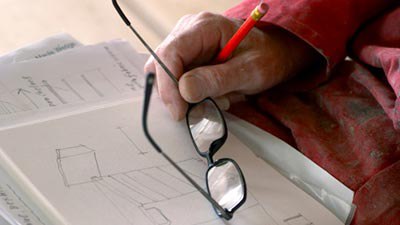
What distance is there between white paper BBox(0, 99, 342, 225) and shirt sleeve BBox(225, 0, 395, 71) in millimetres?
137

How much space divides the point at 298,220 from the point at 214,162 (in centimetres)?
8

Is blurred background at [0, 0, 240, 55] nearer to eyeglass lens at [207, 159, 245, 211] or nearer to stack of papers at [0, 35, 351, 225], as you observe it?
stack of papers at [0, 35, 351, 225]

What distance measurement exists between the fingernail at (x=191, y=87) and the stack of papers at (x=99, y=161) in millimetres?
38

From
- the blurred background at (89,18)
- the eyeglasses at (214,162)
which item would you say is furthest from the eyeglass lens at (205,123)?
the blurred background at (89,18)

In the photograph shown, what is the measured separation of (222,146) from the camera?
0.54 meters

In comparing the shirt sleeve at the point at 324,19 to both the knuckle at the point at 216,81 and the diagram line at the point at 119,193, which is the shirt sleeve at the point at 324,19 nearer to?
the knuckle at the point at 216,81

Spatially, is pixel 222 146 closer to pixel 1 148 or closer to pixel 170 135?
pixel 170 135

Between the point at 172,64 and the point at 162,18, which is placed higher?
the point at 172,64

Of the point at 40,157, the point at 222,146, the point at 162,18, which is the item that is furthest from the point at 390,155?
the point at 162,18

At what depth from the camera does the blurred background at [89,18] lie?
900 mm

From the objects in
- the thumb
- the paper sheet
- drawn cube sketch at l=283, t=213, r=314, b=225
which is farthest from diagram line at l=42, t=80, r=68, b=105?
drawn cube sketch at l=283, t=213, r=314, b=225

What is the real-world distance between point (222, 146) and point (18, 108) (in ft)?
0.62

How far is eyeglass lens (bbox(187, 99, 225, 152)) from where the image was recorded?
53 cm

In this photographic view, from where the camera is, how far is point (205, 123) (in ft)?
1.79
